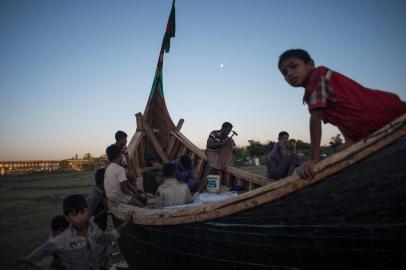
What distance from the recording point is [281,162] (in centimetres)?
437

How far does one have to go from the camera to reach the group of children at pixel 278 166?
1.56 meters

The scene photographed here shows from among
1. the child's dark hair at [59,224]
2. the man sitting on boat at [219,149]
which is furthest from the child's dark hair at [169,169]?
the man sitting on boat at [219,149]

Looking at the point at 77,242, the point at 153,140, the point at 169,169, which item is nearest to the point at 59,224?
the point at 77,242

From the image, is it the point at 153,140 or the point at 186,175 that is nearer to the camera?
the point at 186,175

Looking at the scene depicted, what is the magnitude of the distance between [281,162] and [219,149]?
4.82 ft

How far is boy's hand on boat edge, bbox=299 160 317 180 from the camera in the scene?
4.83ft

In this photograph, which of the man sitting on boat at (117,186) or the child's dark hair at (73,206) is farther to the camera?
the man sitting on boat at (117,186)

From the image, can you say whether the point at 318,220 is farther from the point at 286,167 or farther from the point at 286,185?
the point at 286,167

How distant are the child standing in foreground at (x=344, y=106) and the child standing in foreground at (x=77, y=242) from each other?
A: 81.5 inches

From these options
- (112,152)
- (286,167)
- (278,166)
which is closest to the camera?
(112,152)

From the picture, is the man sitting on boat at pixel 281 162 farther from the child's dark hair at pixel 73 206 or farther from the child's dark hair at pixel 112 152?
the child's dark hair at pixel 73 206

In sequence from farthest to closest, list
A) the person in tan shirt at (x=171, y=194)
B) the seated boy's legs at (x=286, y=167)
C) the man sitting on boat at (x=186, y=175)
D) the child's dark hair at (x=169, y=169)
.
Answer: the man sitting on boat at (x=186, y=175)
the seated boy's legs at (x=286, y=167)
the child's dark hair at (x=169, y=169)
the person in tan shirt at (x=171, y=194)

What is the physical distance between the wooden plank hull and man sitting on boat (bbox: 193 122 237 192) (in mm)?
3370

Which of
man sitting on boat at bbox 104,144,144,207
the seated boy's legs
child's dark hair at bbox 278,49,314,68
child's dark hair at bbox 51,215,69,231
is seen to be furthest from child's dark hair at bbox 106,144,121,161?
child's dark hair at bbox 278,49,314,68
